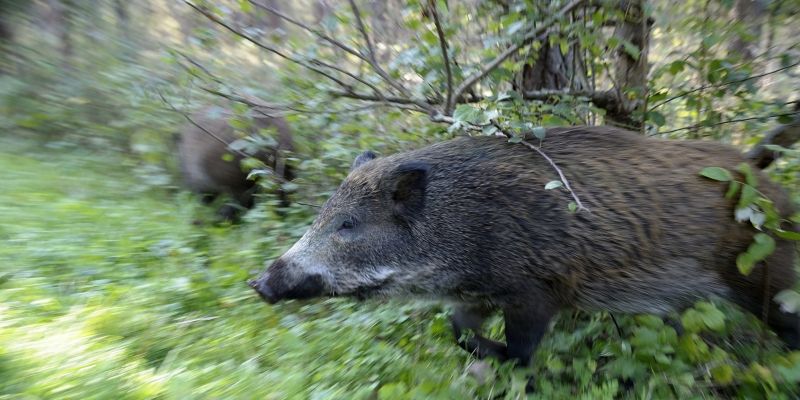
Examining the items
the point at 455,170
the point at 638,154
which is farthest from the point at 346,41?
the point at 638,154

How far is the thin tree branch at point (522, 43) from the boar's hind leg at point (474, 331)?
149cm

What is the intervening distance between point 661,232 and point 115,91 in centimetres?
723

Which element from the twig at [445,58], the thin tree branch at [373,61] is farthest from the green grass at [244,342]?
the thin tree branch at [373,61]

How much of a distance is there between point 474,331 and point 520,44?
68.1 inches

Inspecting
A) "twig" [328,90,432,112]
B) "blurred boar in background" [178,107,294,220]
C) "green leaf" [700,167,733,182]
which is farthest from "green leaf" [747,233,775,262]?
"blurred boar in background" [178,107,294,220]

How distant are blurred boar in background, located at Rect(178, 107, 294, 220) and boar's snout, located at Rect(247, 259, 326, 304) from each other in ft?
7.00

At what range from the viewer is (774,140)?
3125 mm

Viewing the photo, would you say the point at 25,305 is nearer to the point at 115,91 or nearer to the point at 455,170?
the point at 455,170

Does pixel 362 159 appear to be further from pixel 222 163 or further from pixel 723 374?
pixel 723 374

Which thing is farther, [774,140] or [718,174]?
[774,140]

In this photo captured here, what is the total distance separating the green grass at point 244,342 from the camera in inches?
84.8

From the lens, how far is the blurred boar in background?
5.07 meters


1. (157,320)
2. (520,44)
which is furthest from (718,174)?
(157,320)

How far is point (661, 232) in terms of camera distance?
265cm
